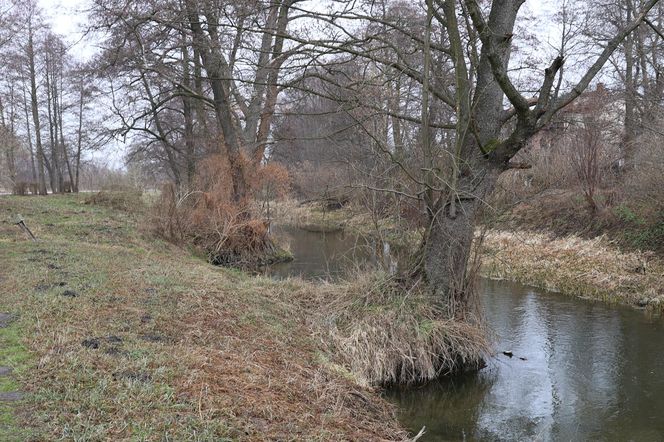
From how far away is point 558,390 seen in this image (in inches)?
293

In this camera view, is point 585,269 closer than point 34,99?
Yes

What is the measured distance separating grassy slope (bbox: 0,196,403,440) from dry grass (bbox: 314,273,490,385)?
0.57 meters

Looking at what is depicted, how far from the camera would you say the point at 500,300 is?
12.5m

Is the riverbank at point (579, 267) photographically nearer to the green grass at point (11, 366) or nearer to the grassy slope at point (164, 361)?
the grassy slope at point (164, 361)

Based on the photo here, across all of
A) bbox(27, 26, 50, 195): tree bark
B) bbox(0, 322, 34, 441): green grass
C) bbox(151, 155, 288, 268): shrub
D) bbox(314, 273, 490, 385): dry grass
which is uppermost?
bbox(27, 26, 50, 195): tree bark

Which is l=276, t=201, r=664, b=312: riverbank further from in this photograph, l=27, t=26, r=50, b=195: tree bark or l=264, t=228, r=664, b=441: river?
l=27, t=26, r=50, b=195: tree bark

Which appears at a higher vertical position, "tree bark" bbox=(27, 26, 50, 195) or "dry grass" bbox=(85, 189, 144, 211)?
"tree bark" bbox=(27, 26, 50, 195)

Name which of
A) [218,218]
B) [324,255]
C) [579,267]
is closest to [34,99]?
[218,218]

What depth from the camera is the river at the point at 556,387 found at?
6301mm

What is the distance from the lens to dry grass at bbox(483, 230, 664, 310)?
40.8 feet

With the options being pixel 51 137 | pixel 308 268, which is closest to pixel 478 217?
pixel 308 268

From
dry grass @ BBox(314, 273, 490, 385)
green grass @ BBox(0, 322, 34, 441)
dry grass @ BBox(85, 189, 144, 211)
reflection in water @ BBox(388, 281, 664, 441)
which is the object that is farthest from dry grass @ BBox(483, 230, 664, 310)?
dry grass @ BBox(85, 189, 144, 211)

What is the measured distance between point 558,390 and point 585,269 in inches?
308

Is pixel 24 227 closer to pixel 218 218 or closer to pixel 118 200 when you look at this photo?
pixel 218 218
